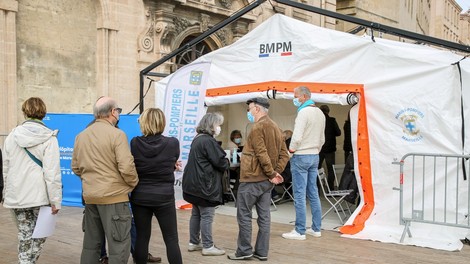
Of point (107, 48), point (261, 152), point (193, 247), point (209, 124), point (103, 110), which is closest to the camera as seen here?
point (103, 110)

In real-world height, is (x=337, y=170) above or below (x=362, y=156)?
below

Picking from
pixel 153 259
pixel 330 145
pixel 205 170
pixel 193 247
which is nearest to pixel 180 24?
pixel 330 145

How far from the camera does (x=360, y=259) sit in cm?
629

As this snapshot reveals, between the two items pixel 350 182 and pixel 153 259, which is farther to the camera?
pixel 350 182

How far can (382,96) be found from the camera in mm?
7820

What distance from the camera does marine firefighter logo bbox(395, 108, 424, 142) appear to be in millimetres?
7589

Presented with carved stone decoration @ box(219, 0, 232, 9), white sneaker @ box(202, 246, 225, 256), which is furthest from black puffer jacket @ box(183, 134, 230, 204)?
carved stone decoration @ box(219, 0, 232, 9)

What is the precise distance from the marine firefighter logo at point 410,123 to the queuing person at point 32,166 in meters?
4.79

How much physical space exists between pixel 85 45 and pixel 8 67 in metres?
2.30

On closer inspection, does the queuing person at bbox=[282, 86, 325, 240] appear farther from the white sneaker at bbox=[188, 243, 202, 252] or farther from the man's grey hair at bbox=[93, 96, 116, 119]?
the man's grey hair at bbox=[93, 96, 116, 119]

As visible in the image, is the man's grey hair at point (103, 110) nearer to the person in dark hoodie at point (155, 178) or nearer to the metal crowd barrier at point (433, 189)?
the person in dark hoodie at point (155, 178)

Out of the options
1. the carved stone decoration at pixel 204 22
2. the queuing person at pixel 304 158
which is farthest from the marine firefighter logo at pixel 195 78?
the carved stone decoration at pixel 204 22

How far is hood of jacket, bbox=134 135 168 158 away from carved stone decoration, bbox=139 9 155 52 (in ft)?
31.1

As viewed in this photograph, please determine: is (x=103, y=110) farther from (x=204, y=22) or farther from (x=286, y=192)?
(x=204, y=22)
